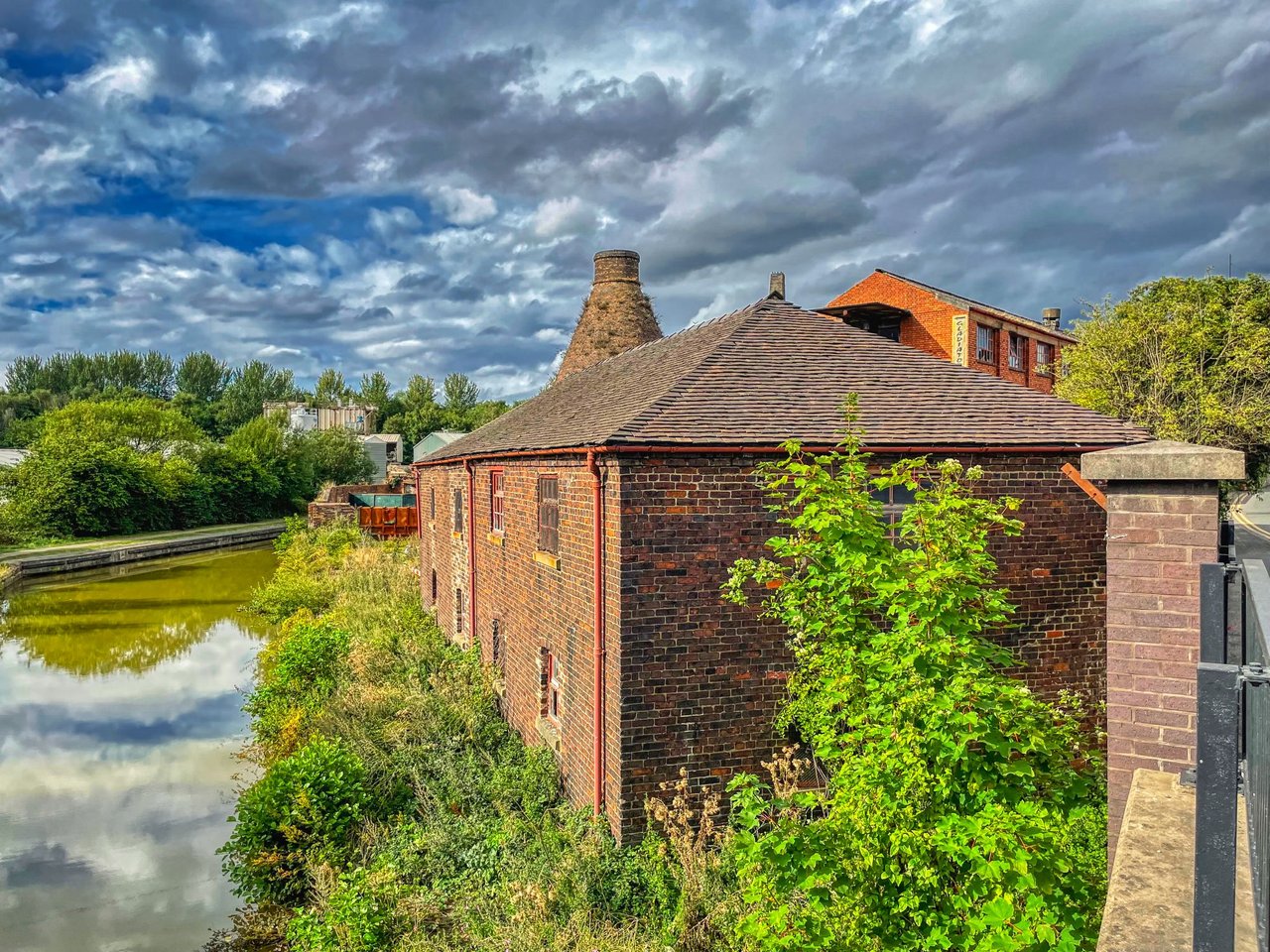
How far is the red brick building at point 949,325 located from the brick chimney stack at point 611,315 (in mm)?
5934

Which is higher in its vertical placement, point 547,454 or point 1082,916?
point 547,454

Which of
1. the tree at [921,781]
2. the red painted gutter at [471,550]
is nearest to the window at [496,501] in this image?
the red painted gutter at [471,550]

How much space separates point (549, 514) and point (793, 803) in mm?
5653

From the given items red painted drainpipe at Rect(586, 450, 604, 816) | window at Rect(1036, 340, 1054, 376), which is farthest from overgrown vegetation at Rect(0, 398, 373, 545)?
window at Rect(1036, 340, 1054, 376)

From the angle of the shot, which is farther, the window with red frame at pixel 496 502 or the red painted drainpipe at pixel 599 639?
the window with red frame at pixel 496 502

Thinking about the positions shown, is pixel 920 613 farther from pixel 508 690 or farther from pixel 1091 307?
pixel 1091 307

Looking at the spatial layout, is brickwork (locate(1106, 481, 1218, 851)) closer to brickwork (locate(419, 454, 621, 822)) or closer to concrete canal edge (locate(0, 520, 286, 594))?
brickwork (locate(419, 454, 621, 822))

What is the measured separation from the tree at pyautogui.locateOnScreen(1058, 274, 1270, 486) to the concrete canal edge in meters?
36.0

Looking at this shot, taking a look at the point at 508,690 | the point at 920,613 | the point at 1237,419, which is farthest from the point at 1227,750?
the point at 1237,419

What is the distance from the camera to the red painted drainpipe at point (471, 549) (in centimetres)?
1602

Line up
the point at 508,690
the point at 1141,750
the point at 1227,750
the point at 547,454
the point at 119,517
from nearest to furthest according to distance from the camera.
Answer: the point at 1227,750 → the point at 1141,750 → the point at 547,454 → the point at 508,690 → the point at 119,517

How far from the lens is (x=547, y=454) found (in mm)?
10641

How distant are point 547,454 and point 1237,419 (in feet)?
59.7

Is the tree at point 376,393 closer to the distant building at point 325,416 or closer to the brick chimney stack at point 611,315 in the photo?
the distant building at point 325,416
